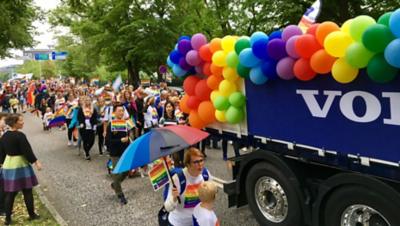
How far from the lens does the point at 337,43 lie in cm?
372

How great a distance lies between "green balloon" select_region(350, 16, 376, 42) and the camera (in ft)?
11.4

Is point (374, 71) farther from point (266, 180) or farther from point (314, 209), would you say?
point (266, 180)

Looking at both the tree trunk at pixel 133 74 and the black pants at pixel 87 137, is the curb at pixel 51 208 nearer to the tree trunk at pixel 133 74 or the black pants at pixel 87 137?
the black pants at pixel 87 137

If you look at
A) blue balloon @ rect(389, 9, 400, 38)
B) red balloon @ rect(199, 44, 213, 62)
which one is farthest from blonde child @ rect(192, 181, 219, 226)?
red balloon @ rect(199, 44, 213, 62)

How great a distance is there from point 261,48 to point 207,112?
70.1 inches

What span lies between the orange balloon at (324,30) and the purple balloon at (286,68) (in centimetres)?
45

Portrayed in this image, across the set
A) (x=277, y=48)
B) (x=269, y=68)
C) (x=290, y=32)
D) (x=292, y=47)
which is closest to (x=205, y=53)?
(x=269, y=68)

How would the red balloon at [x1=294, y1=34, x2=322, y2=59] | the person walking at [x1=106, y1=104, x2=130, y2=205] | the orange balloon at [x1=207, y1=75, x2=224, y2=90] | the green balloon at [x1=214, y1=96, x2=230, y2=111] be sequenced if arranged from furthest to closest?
1. the person walking at [x1=106, y1=104, x2=130, y2=205]
2. the orange balloon at [x1=207, y1=75, x2=224, y2=90]
3. the green balloon at [x1=214, y1=96, x2=230, y2=111]
4. the red balloon at [x1=294, y1=34, x2=322, y2=59]

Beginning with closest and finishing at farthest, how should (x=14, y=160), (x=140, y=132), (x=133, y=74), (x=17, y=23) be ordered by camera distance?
(x=14, y=160)
(x=140, y=132)
(x=17, y=23)
(x=133, y=74)

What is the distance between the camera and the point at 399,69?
11.1 ft

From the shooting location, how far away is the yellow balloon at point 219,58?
213 inches

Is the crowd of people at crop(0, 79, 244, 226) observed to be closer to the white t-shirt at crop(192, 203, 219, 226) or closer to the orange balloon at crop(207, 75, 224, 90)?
the white t-shirt at crop(192, 203, 219, 226)

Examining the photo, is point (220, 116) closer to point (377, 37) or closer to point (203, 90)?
point (203, 90)

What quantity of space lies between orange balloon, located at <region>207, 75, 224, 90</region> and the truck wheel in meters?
1.34
